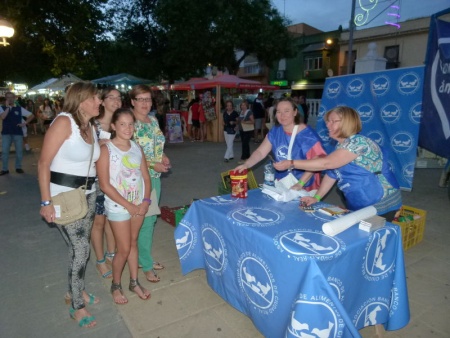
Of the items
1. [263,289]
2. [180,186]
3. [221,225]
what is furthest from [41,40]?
[263,289]

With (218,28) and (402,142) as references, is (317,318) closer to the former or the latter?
(402,142)

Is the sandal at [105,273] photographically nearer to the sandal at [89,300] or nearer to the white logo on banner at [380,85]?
the sandal at [89,300]

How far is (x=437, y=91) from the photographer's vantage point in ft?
18.2

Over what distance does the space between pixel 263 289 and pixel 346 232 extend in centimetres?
67

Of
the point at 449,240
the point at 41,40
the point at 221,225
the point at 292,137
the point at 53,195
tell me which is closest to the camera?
the point at 53,195

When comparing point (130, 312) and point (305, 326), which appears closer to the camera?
point (305, 326)

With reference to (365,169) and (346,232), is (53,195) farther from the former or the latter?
(365,169)

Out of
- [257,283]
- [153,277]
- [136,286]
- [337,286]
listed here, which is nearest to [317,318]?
[337,286]

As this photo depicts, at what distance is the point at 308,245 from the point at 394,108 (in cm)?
525

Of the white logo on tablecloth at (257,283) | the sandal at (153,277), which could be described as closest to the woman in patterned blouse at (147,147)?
the sandal at (153,277)

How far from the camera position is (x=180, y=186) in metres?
6.90

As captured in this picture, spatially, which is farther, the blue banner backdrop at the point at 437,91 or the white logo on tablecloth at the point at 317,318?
the blue banner backdrop at the point at 437,91

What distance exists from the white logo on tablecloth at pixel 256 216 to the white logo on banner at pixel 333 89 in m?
5.50

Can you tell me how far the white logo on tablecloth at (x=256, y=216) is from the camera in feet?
7.47
